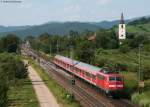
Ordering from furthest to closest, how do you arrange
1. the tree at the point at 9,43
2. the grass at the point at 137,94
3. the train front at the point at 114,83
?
the tree at the point at 9,43 < the train front at the point at 114,83 < the grass at the point at 137,94

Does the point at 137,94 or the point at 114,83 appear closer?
the point at 137,94

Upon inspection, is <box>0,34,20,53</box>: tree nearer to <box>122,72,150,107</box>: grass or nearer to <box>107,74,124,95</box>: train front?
<box>122,72,150,107</box>: grass

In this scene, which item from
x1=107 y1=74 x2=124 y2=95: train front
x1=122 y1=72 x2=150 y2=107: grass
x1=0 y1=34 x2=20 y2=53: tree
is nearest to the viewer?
x1=122 y1=72 x2=150 y2=107: grass

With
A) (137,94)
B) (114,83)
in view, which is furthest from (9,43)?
(137,94)

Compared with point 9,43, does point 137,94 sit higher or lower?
lower

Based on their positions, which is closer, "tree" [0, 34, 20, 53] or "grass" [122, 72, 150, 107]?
"grass" [122, 72, 150, 107]

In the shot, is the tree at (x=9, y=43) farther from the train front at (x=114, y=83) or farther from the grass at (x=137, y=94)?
the train front at (x=114, y=83)

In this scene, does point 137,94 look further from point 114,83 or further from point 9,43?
point 9,43

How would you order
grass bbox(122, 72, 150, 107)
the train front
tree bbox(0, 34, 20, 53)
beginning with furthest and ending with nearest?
1. tree bbox(0, 34, 20, 53)
2. the train front
3. grass bbox(122, 72, 150, 107)

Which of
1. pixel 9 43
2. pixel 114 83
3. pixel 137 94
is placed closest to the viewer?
pixel 137 94

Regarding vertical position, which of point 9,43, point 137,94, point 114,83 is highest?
point 114,83

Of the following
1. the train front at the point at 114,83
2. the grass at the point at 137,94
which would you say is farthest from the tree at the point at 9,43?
the train front at the point at 114,83

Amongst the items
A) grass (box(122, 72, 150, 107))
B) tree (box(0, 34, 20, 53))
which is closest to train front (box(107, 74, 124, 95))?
grass (box(122, 72, 150, 107))

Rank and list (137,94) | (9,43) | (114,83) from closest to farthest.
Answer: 1. (137,94)
2. (114,83)
3. (9,43)
